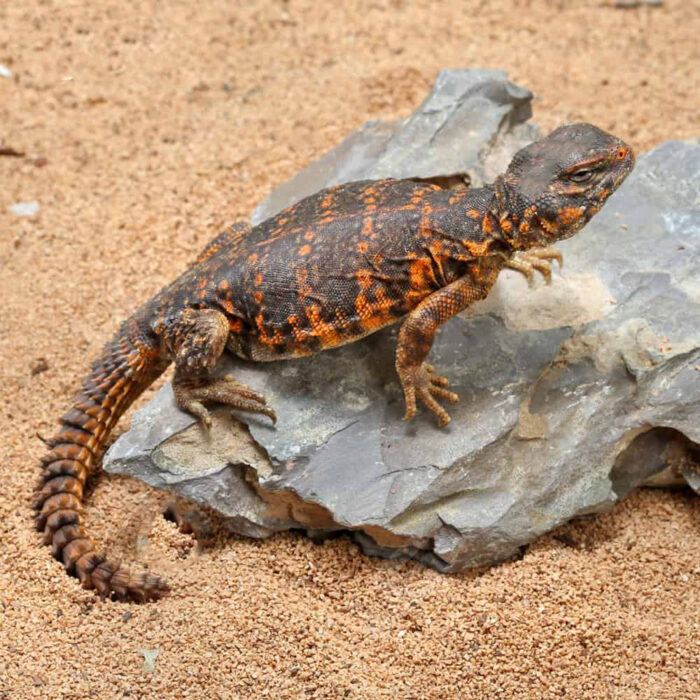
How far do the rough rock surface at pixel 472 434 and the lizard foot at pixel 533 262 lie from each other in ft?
0.68

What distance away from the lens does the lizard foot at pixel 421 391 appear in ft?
15.8

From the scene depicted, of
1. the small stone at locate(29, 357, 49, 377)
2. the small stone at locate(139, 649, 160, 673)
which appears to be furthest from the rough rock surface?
the small stone at locate(29, 357, 49, 377)

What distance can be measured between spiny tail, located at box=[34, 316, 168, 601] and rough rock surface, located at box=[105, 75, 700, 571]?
→ 307 millimetres

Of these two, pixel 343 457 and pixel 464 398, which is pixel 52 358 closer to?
pixel 343 457

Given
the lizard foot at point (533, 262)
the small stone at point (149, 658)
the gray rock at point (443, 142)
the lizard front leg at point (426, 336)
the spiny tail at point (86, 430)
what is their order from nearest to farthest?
the small stone at point (149, 658), the lizard front leg at point (426, 336), the spiny tail at point (86, 430), the lizard foot at point (533, 262), the gray rock at point (443, 142)

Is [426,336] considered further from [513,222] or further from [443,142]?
[443,142]

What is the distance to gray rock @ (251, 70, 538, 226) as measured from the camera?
5.87 m

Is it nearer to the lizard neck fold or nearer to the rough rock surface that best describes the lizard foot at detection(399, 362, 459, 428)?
the rough rock surface

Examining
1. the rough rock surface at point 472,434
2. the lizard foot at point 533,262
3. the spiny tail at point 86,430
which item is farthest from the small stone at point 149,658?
the lizard foot at point 533,262

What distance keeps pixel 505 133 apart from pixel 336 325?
221 centimetres

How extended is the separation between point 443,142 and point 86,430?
9.28 feet

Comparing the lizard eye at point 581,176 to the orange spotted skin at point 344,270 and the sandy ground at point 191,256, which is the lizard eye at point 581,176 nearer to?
the orange spotted skin at point 344,270

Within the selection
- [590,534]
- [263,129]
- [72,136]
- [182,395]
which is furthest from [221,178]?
[590,534]

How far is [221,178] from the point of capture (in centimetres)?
742
